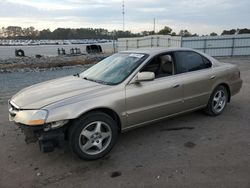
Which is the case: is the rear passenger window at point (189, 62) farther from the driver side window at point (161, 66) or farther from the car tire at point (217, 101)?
the car tire at point (217, 101)

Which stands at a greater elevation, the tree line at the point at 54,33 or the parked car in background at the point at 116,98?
the tree line at the point at 54,33

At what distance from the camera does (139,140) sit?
170 inches

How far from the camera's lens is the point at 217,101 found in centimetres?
534

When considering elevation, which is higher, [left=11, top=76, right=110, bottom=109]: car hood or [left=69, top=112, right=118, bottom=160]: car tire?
[left=11, top=76, right=110, bottom=109]: car hood

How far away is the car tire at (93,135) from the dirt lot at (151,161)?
152mm

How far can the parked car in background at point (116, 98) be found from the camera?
333 cm

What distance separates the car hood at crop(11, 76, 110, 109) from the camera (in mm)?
3492

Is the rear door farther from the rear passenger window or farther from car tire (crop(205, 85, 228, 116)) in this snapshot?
car tire (crop(205, 85, 228, 116))

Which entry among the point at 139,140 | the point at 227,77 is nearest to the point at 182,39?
the point at 227,77

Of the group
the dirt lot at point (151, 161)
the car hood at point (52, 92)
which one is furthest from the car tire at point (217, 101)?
the car hood at point (52, 92)

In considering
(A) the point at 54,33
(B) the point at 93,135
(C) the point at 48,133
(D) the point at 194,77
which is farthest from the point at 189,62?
(A) the point at 54,33

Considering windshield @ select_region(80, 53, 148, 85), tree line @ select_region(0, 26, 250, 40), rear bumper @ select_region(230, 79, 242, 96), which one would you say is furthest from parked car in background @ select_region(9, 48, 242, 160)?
tree line @ select_region(0, 26, 250, 40)

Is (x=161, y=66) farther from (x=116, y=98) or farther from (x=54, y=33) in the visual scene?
(x=54, y=33)

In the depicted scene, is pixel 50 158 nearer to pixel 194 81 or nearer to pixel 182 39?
pixel 194 81
